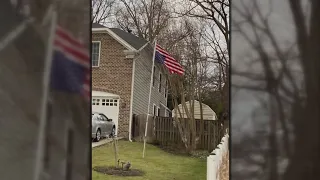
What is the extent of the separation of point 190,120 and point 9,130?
19.7ft

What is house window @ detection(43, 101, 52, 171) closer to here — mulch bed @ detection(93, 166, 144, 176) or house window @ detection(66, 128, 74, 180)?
house window @ detection(66, 128, 74, 180)

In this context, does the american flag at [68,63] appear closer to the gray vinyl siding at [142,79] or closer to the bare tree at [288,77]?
the bare tree at [288,77]

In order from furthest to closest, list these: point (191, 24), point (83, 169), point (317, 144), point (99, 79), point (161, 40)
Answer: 1. point (99, 79)
2. point (161, 40)
3. point (191, 24)
4. point (83, 169)
5. point (317, 144)

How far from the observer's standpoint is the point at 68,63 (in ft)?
3.05

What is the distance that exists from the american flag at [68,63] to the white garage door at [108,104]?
5.58 m

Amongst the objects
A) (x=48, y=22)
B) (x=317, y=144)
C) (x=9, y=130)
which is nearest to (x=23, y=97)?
(x=9, y=130)

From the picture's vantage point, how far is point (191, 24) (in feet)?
15.8

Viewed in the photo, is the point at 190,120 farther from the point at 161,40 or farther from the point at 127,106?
the point at 161,40

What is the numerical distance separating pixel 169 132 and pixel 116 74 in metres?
1.70

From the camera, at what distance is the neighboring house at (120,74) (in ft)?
22.2

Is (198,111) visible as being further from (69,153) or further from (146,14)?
(69,153)

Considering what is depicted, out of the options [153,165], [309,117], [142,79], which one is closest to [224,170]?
[153,165]

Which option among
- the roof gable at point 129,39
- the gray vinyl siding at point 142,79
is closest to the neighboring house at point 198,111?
the gray vinyl siding at point 142,79

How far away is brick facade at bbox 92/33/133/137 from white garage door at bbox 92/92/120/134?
86mm
